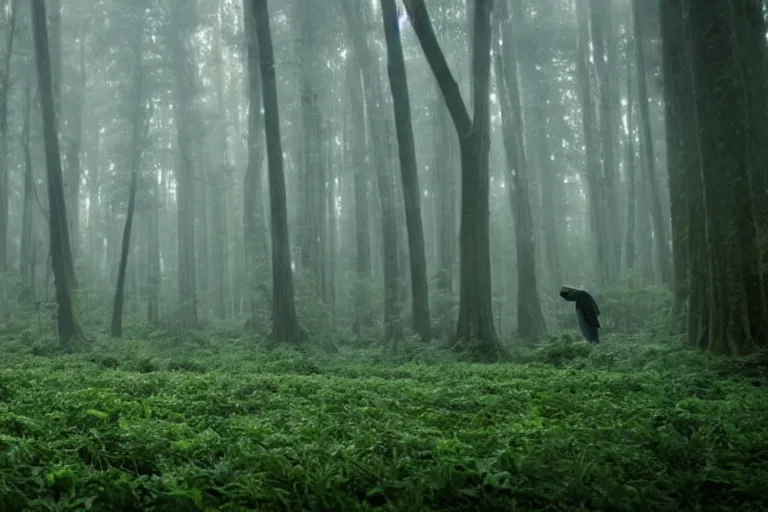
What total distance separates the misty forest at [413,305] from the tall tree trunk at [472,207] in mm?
41

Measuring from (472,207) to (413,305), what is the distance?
3.23 meters

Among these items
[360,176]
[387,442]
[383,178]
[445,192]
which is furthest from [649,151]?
[387,442]

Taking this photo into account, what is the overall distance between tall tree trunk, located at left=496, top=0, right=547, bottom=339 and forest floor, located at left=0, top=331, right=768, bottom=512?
364 inches

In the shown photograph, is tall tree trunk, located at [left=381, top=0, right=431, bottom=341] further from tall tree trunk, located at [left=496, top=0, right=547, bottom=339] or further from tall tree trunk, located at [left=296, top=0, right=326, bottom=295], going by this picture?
tall tree trunk, located at [left=296, top=0, right=326, bottom=295]

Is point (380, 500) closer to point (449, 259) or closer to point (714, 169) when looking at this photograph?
point (714, 169)

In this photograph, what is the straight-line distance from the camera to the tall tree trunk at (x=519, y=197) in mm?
17422

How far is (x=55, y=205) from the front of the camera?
15539mm

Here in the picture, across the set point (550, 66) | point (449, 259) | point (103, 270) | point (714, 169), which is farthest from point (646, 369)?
point (103, 270)

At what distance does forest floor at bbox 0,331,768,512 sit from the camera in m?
3.82

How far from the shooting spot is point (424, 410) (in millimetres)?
6074

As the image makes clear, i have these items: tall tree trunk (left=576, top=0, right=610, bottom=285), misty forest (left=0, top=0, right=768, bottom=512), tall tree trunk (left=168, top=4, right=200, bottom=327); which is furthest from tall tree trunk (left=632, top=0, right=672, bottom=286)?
tall tree trunk (left=168, top=4, right=200, bottom=327)

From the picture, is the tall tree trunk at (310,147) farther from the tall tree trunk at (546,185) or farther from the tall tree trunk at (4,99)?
the tall tree trunk at (4,99)

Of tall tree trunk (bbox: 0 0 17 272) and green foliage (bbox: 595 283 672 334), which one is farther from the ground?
tall tree trunk (bbox: 0 0 17 272)

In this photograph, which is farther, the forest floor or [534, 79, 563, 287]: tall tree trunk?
[534, 79, 563, 287]: tall tree trunk
